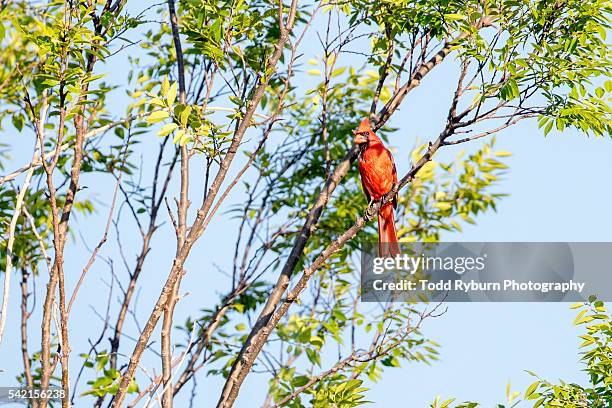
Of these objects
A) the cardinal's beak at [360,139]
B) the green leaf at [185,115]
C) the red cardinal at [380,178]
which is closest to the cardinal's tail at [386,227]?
the red cardinal at [380,178]

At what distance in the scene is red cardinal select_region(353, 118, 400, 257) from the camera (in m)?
5.96

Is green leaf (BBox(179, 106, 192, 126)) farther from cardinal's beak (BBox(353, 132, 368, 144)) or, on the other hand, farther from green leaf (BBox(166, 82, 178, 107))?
cardinal's beak (BBox(353, 132, 368, 144))

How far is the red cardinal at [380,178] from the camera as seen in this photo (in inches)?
235

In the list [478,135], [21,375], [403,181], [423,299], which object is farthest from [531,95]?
[21,375]

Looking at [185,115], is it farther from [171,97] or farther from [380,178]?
[380,178]

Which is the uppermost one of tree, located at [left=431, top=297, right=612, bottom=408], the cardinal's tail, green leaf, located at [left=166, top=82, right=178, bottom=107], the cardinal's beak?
the cardinal's beak

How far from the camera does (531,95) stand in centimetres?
426

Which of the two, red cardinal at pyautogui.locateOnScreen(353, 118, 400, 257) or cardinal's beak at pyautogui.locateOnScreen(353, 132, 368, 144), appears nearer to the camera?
cardinal's beak at pyautogui.locateOnScreen(353, 132, 368, 144)

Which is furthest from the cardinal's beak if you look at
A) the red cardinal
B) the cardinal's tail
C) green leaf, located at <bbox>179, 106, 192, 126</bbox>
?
green leaf, located at <bbox>179, 106, 192, 126</bbox>

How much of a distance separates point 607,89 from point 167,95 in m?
2.32

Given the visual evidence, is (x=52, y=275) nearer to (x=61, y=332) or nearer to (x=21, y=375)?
(x=61, y=332)

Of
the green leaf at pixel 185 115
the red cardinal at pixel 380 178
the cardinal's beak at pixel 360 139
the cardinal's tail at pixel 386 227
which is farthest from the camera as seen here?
the cardinal's tail at pixel 386 227

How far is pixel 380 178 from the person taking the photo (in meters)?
6.04

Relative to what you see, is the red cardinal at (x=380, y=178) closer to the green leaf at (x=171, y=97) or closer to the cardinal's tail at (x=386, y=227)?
the cardinal's tail at (x=386, y=227)
